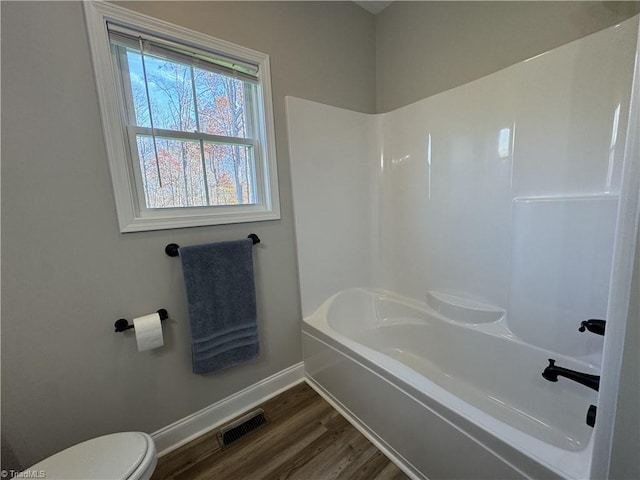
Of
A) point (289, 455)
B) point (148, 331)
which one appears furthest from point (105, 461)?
point (289, 455)

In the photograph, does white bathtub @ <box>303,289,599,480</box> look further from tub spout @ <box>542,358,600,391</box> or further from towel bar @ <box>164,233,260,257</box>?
towel bar @ <box>164,233,260,257</box>

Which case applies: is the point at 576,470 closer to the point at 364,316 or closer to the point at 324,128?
the point at 364,316

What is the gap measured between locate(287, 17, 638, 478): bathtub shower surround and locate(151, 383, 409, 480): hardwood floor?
0.11 metres

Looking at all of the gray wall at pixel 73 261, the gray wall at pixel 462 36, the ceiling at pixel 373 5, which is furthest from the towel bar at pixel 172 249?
the ceiling at pixel 373 5

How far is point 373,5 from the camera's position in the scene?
2002mm

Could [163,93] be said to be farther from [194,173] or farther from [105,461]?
[105,461]

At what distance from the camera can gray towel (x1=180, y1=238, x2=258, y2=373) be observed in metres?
1.38

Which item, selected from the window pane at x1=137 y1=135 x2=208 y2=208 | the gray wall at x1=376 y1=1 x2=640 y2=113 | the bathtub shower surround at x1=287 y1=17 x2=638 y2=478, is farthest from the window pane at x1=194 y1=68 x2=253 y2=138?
the gray wall at x1=376 y1=1 x2=640 y2=113

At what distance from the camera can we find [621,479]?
1.96ft

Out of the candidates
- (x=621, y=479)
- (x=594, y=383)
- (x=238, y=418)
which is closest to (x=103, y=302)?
(x=238, y=418)

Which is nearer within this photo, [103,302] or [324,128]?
[103,302]

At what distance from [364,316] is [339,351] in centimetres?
64

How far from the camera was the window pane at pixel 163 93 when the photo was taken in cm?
127

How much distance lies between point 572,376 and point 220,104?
225cm
